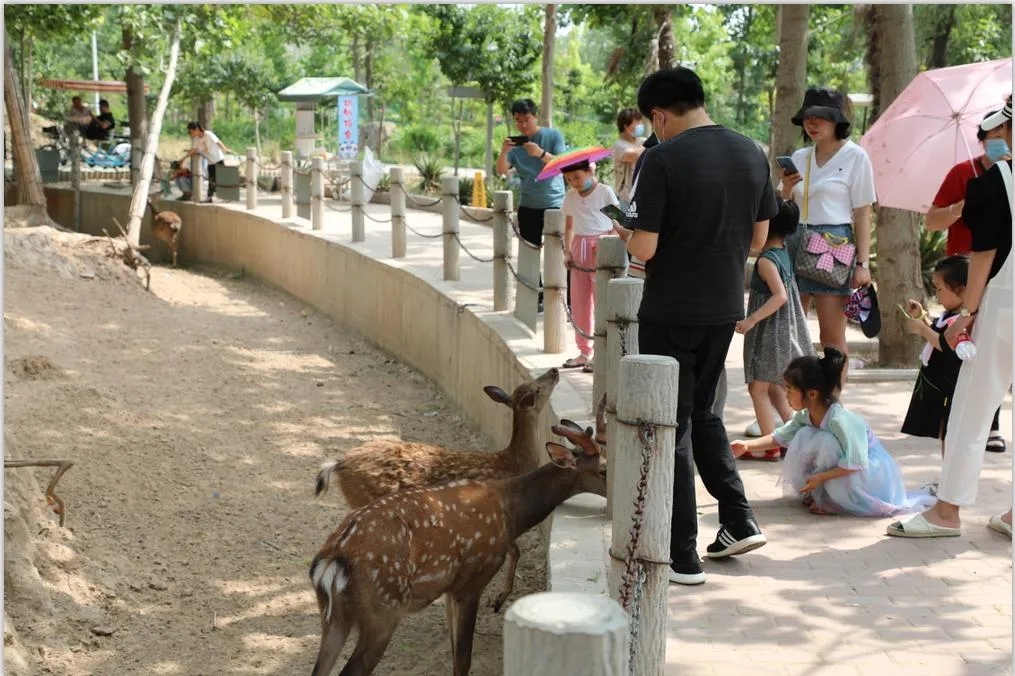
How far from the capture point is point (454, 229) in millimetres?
11344

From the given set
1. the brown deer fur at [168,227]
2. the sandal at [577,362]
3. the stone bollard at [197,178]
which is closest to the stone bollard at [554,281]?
the sandal at [577,362]

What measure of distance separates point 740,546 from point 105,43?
49543mm

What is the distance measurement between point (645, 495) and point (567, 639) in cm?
129

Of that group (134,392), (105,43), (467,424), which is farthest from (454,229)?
(105,43)

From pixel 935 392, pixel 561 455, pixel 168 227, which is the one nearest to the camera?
pixel 561 455

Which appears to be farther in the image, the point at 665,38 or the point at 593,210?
the point at 665,38

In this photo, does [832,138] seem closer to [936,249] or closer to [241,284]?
[936,249]

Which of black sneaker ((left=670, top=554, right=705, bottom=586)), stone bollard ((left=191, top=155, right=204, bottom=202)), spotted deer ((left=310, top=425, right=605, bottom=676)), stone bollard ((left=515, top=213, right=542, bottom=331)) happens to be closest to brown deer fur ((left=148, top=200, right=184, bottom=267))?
stone bollard ((left=191, top=155, right=204, bottom=202))

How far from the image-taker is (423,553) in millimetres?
4945

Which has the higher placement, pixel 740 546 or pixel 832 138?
pixel 832 138

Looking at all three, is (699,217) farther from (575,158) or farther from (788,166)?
(575,158)

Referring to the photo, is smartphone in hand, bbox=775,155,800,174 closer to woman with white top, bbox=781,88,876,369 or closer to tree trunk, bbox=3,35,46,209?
woman with white top, bbox=781,88,876,369

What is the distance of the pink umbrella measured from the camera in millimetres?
7367

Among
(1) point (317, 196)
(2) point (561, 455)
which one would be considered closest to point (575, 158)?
(2) point (561, 455)
